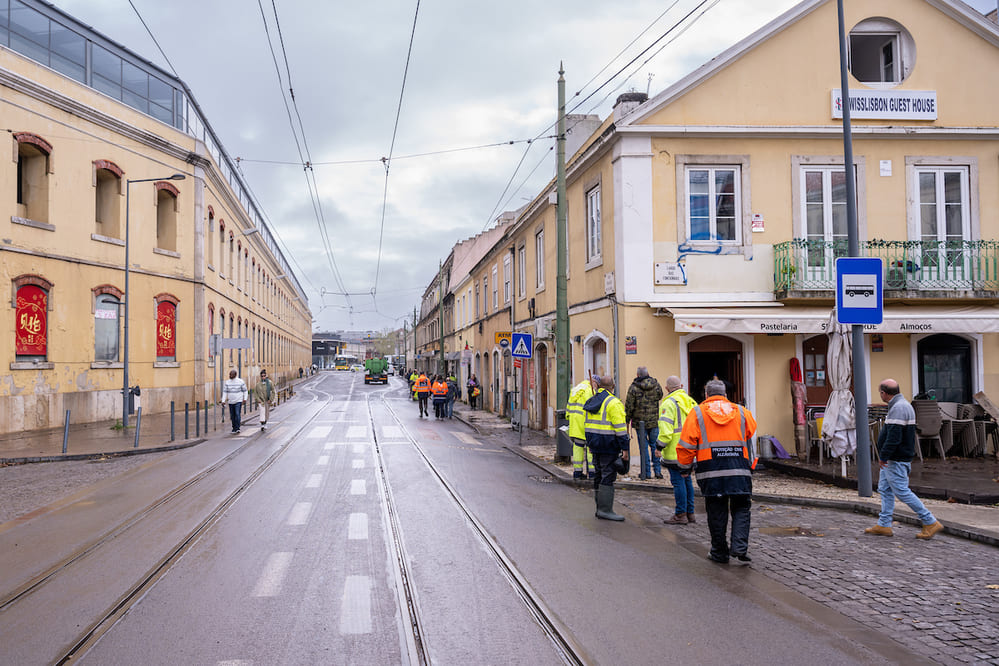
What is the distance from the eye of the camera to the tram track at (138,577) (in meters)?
4.81

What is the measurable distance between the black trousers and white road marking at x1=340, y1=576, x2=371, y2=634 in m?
3.29

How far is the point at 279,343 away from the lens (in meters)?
63.4

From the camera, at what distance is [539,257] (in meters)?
21.3

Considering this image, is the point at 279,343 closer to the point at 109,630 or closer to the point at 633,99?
the point at 633,99

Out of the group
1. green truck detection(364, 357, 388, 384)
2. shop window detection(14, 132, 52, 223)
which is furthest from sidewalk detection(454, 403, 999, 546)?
green truck detection(364, 357, 388, 384)

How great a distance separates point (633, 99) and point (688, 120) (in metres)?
1.28

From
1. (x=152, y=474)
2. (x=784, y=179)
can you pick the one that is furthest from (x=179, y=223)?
(x=784, y=179)

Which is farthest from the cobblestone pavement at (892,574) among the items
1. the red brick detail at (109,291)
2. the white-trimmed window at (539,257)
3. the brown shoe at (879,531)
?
the red brick detail at (109,291)

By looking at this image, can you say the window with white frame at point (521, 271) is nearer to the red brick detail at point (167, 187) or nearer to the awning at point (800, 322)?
the awning at point (800, 322)

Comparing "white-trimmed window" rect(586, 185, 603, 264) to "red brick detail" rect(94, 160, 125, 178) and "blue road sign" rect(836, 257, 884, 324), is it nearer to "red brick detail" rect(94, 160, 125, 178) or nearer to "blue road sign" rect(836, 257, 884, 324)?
"blue road sign" rect(836, 257, 884, 324)

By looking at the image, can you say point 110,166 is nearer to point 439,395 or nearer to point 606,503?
point 439,395

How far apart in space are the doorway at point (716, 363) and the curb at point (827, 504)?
11.9 feet

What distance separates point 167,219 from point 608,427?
24.2 metres

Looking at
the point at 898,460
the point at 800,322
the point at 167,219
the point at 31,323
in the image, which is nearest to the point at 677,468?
the point at 898,460
